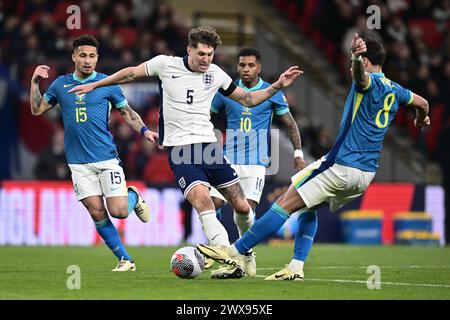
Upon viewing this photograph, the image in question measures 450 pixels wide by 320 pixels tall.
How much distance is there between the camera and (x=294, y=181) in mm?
10516

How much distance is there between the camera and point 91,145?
40.3 ft

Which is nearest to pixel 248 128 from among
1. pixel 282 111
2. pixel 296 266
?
pixel 282 111

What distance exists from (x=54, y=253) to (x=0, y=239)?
3658 millimetres

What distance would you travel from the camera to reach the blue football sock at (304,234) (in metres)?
10.9

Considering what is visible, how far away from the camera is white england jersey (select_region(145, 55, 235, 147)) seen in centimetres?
1079

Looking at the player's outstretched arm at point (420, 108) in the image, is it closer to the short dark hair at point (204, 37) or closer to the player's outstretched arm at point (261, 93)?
the player's outstretched arm at point (261, 93)

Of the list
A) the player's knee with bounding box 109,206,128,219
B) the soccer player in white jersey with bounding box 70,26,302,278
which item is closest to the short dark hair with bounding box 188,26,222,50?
the soccer player in white jersey with bounding box 70,26,302,278

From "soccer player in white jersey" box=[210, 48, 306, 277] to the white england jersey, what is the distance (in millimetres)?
2239

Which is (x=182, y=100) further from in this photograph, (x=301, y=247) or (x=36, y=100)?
(x=36, y=100)

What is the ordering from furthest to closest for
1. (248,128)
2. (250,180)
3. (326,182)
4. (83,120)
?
(248,128)
(250,180)
(83,120)
(326,182)

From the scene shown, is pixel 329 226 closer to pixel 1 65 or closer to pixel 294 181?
pixel 1 65

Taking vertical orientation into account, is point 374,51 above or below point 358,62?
above

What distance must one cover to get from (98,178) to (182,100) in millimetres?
2043
